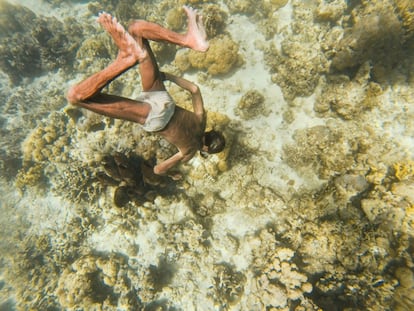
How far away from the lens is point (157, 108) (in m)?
3.26

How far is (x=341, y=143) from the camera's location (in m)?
5.86

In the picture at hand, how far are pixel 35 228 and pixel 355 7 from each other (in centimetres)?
1141

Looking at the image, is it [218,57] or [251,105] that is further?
[218,57]

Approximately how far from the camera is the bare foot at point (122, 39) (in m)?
A: 2.50

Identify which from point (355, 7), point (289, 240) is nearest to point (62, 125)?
point (289, 240)

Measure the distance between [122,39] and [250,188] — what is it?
14.0 feet

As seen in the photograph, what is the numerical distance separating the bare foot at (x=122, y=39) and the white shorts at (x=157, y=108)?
60 centimetres

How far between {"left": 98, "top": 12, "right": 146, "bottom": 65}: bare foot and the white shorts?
1.98 ft

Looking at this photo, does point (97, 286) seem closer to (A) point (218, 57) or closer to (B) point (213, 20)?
(A) point (218, 57)

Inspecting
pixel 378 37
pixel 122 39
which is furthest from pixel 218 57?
pixel 122 39

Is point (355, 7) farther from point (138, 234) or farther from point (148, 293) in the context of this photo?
point (148, 293)

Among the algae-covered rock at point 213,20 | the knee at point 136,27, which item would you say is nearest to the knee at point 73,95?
the knee at point 136,27

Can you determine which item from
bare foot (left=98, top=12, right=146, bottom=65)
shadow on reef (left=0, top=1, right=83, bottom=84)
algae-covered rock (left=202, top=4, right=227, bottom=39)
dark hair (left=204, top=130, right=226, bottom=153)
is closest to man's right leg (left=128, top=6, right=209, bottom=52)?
bare foot (left=98, top=12, right=146, bottom=65)

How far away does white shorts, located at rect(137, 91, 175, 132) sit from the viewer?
326 cm
